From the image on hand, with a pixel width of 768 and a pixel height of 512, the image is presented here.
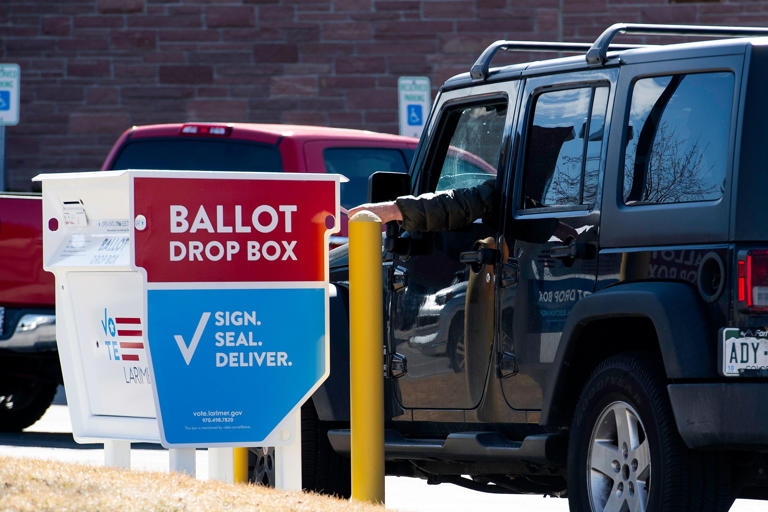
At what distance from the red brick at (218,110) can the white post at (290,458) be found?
13.6 meters

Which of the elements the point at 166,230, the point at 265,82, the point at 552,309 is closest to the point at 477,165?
the point at 552,309

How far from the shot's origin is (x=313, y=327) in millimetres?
6648

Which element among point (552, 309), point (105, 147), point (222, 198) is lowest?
point (105, 147)

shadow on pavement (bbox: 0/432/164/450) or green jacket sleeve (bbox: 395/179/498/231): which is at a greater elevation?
green jacket sleeve (bbox: 395/179/498/231)

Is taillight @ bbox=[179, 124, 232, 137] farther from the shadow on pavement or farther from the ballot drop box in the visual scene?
the ballot drop box

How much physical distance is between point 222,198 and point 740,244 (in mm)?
1996

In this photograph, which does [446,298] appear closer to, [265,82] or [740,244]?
[740,244]

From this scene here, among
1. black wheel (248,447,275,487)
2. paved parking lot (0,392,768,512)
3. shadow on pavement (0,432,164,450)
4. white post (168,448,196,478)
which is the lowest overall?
shadow on pavement (0,432,164,450)

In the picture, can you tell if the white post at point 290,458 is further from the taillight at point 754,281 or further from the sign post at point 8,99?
the sign post at point 8,99

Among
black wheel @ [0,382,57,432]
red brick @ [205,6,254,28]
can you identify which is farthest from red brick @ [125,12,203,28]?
black wheel @ [0,382,57,432]

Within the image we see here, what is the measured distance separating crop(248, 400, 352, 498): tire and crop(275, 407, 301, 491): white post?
3.43 ft

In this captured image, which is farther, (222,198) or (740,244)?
(222,198)

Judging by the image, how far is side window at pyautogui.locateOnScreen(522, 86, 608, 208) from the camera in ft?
20.9

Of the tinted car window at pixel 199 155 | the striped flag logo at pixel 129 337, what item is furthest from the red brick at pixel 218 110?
the striped flag logo at pixel 129 337
